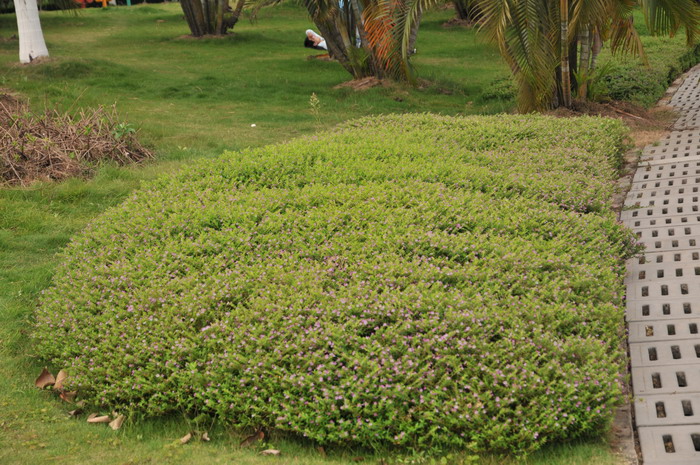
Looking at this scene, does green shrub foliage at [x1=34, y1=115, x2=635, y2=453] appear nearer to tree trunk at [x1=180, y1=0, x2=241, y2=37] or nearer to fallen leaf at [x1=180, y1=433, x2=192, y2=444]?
fallen leaf at [x1=180, y1=433, x2=192, y2=444]

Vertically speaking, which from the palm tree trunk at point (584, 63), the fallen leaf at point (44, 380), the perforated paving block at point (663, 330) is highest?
the palm tree trunk at point (584, 63)

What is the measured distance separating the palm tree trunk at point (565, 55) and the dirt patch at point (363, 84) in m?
4.21

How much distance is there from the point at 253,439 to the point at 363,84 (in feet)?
35.3

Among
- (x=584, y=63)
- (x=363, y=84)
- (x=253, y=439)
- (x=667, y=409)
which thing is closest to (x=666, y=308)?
(x=667, y=409)

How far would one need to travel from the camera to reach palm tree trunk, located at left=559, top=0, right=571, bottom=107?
9.12 meters

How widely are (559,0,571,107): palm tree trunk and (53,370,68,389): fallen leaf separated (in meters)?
7.46

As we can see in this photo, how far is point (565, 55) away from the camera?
9.68m

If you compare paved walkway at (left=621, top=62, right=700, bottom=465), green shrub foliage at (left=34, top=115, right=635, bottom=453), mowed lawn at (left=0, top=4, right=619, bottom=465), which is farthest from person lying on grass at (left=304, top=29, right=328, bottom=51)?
green shrub foliage at (left=34, top=115, right=635, bottom=453)

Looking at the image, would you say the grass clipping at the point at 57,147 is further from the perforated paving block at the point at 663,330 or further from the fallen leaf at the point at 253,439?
the perforated paving block at the point at 663,330

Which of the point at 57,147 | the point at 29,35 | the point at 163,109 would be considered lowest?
the point at 163,109

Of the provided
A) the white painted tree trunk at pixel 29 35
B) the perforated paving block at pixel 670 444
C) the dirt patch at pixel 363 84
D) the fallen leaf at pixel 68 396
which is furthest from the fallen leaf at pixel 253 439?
the white painted tree trunk at pixel 29 35

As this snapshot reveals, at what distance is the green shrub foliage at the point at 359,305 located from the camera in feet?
11.6

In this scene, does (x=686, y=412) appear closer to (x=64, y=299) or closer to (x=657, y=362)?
(x=657, y=362)

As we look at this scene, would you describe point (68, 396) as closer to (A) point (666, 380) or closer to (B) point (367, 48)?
(A) point (666, 380)
